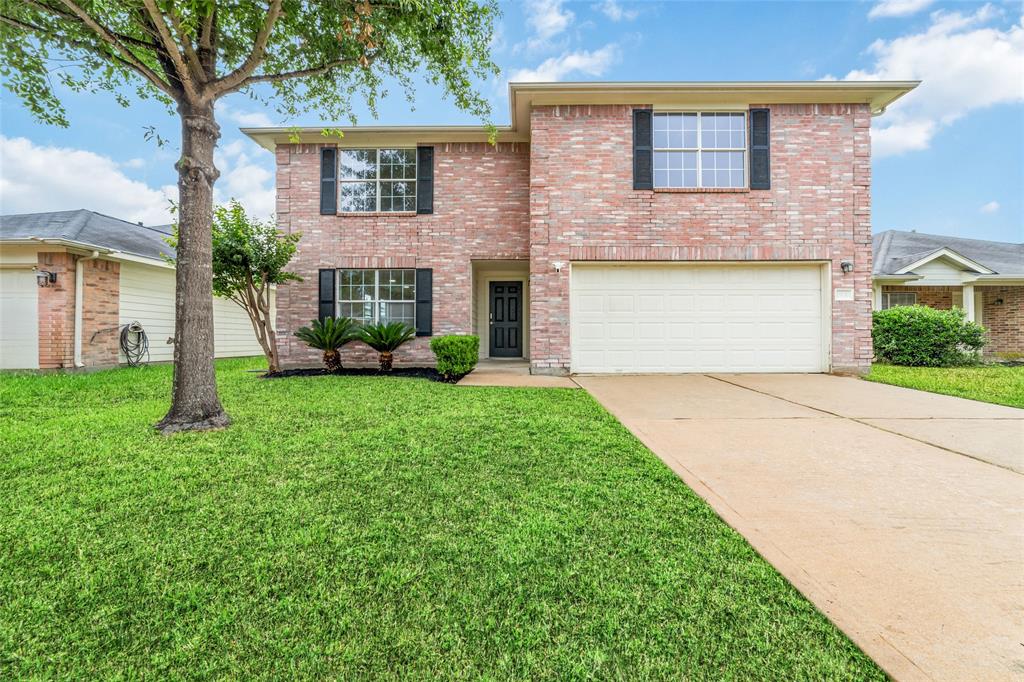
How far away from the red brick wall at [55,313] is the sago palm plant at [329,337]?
4537 millimetres

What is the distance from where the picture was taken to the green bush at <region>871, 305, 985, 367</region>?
30.6 ft

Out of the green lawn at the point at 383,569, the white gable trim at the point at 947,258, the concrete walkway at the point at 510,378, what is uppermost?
the white gable trim at the point at 947,258

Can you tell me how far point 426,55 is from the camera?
5879 mm

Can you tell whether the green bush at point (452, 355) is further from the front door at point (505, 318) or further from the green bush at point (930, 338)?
the green bush at point (930, 338)

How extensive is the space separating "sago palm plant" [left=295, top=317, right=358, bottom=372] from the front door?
3.76m

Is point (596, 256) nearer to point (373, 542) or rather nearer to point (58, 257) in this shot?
point (373, 542)

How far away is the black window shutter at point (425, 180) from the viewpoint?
Answer: 923 cm

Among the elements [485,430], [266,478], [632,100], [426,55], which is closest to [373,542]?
[266,478]

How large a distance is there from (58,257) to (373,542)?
1069 cm

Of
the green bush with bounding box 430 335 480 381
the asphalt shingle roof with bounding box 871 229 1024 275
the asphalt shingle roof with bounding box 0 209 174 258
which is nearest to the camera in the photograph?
the green bush with bounding box 430 335 480 381

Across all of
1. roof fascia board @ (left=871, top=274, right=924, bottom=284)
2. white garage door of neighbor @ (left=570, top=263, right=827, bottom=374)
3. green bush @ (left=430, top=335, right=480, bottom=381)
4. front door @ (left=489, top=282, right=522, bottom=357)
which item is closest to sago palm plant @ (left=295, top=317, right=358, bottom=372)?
green bush @ (left=430, top=335, right=480, bottom=381)

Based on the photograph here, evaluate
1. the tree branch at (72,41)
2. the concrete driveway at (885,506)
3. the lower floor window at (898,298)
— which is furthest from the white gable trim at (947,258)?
the tree branch at (72,41)

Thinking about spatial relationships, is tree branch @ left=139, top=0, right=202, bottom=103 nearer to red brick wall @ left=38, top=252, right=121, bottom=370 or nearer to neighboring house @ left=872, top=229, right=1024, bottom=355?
red brick wall @ left=38, top=252, right=121, bottom=370

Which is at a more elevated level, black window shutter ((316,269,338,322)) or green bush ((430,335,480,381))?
black window shutter ((316,269,338,322))
